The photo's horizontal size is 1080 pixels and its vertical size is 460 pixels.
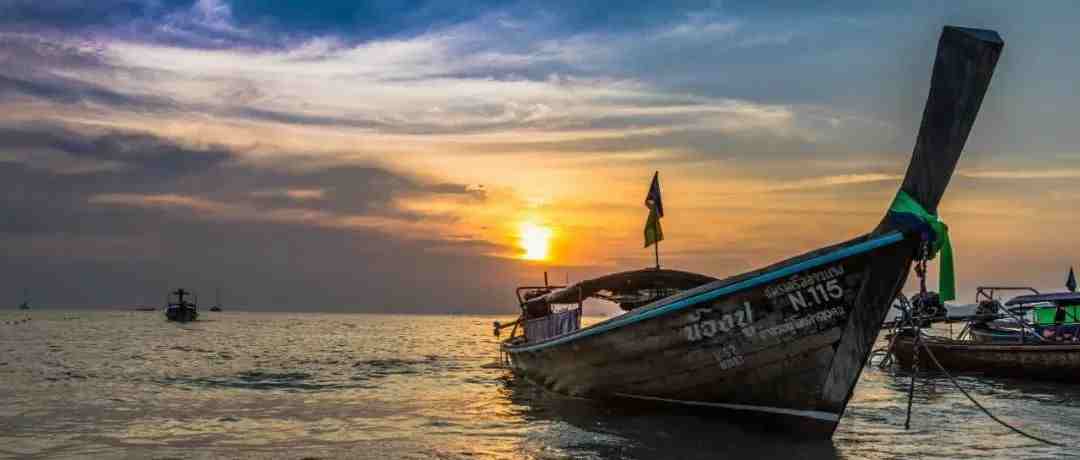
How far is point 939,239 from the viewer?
34.3 feet

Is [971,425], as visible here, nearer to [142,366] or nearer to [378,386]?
[378,386]

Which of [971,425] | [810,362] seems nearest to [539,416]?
[810,362]

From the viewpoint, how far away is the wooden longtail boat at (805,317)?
10.1 metres

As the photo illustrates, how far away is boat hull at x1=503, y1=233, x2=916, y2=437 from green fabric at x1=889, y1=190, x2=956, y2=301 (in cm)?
35

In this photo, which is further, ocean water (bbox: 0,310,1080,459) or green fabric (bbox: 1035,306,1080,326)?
green fabric (bbox: 1035,306,1080,326)

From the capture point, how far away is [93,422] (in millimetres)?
14938

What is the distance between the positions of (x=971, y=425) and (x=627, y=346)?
6159mm

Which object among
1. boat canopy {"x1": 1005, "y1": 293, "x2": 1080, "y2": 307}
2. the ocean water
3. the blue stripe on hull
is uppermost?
the blue stripe on hull

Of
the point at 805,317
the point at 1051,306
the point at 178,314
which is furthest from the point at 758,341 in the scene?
the point at 178,314

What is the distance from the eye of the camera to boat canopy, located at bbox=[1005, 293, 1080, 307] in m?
23.3

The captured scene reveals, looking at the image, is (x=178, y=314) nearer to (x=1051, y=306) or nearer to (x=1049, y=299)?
(x=1051, y=306)

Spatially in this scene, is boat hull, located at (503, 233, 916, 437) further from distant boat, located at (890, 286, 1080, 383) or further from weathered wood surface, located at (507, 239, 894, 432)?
distant boat, located at (890, 286, 1080, 383)

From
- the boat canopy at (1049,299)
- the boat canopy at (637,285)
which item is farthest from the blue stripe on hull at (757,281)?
the boat canopy at (1049,299)

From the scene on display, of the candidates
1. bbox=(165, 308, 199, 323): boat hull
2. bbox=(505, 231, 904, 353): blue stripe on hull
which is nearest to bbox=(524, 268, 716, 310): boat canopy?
bbox=(505, 231, 904, 353): blue stripe on hull
